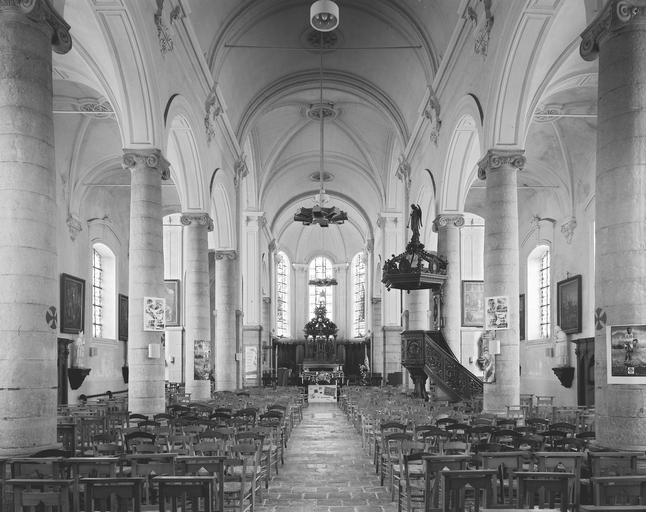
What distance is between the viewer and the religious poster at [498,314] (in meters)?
14.8

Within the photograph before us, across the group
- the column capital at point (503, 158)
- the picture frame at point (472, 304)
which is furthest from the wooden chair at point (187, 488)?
the picture frame at point (472, 304)

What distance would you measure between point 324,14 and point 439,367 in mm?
10278

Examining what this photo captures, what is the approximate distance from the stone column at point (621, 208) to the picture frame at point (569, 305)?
15.4 metres

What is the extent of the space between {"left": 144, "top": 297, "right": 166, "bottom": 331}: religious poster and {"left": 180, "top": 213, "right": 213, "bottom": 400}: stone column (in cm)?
530

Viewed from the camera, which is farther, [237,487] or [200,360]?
[200,360]

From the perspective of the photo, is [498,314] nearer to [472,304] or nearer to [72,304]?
[72,304]

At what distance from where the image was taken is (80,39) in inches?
585

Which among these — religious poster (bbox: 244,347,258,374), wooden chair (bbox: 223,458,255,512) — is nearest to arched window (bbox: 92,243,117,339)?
religious poster (bbox: 244,347,258,374)

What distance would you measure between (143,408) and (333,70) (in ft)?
58.1

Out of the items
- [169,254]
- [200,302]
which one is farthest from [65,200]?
[169,254]

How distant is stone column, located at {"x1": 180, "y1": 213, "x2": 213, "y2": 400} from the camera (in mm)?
20078

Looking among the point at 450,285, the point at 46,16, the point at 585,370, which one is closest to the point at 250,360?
the point at 450,285

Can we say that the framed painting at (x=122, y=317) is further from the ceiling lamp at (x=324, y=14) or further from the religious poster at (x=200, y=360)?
the ceiling lamp at (x=324, y=14)

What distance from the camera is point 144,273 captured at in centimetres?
1458
